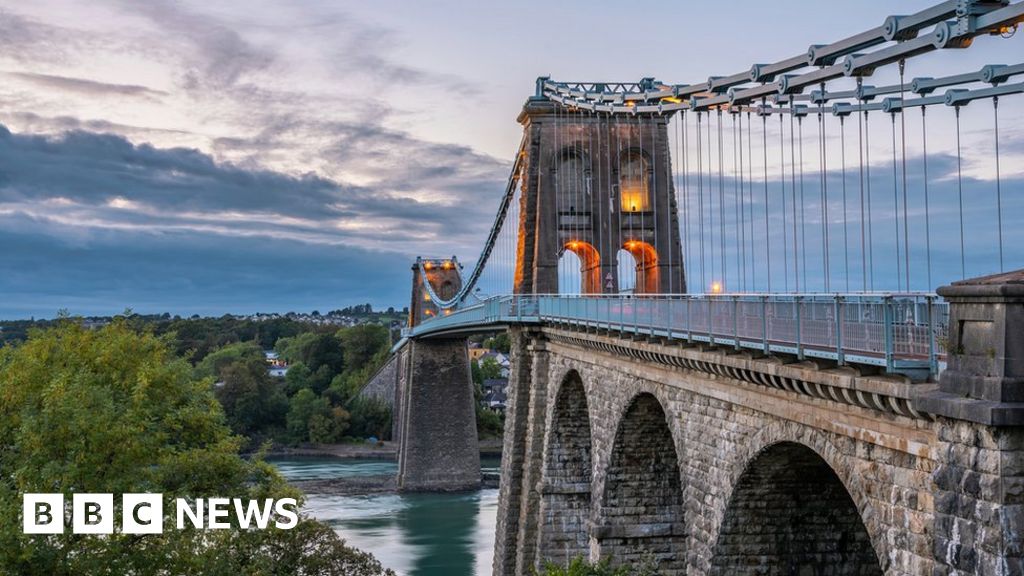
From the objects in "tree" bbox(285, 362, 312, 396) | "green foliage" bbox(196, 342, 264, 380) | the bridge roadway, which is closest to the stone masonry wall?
the bridge roadway

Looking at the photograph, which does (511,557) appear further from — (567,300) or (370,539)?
(370,539)

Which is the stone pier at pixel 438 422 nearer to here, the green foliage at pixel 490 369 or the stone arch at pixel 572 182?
the stone arch at pixel 572 182

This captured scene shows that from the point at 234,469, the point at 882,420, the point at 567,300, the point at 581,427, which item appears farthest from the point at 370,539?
the point at 882,420

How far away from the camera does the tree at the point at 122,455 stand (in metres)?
15.2

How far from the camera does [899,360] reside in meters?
9.46

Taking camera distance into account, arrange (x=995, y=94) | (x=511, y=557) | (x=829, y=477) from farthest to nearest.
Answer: (x=511, y=557)
(x=829, y=477)
(x=995, y=94)

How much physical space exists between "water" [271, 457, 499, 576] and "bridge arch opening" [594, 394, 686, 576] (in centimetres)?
1671

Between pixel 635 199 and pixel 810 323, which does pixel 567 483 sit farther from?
pixel 810 323

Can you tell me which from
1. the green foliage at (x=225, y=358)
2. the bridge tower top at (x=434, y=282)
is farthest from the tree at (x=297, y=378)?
the bridge tower top at (x=434, y=282)

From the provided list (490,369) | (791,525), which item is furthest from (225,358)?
(791,525)

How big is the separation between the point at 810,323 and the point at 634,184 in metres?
25.2

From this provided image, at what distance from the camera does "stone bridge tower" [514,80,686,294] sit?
3566cm

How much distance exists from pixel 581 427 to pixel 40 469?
1478 cm

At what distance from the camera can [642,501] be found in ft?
Result: 70.9
